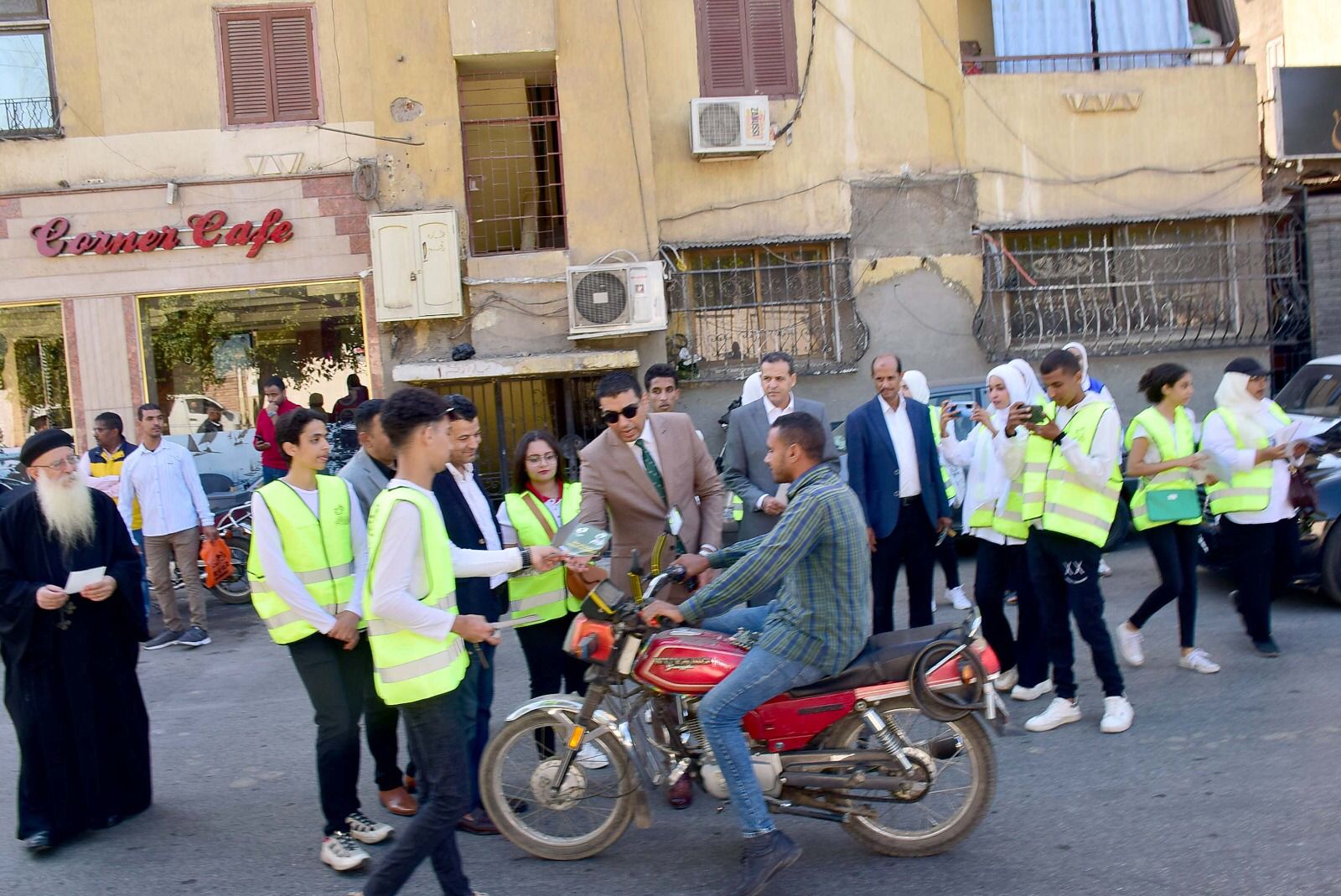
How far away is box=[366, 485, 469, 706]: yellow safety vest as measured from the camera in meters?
3.85

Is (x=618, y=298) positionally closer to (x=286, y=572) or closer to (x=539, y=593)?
(x=539, y=593)

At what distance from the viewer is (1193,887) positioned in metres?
4.13

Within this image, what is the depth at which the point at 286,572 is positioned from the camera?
4.61 meters

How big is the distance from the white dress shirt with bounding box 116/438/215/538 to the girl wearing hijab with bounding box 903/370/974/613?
5.72 metres

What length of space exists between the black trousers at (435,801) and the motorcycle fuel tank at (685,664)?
0.80 m

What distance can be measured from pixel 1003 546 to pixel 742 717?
2.67m

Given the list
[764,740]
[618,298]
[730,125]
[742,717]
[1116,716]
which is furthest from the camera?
[730,125]

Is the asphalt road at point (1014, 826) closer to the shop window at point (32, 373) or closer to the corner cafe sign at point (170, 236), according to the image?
the corner cafe sign at point (170, 236)

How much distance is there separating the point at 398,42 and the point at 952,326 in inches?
287

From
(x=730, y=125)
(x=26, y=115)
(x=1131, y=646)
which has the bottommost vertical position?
(x=1131, y=646)

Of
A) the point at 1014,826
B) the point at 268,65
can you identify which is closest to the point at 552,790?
the point at 1014,826

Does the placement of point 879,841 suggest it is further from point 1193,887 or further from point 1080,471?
point 1080,471

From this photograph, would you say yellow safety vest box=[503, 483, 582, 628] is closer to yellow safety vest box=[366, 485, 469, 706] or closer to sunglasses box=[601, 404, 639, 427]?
sunglasses box=[601, 404, 639, 427]

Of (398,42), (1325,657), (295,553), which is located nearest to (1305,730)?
(1325,657)
